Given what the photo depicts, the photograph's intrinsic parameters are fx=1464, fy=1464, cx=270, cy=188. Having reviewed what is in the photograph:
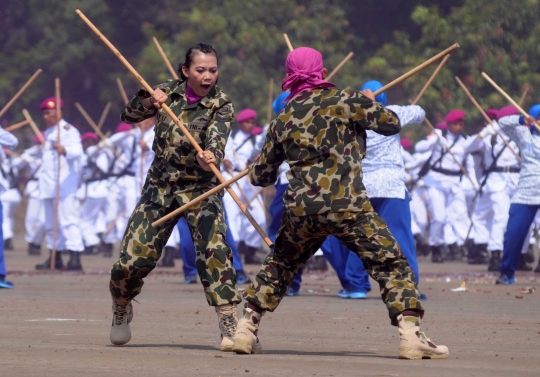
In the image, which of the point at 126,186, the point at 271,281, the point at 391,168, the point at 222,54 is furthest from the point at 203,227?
the point at 222,54

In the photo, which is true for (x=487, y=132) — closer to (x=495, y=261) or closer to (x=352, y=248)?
(x=495, y=261)

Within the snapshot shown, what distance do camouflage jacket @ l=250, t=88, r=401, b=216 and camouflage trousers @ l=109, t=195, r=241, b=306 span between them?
1.99 feet

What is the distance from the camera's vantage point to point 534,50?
27422 mm

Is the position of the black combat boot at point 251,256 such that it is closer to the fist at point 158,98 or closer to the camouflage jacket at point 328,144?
the fist at point 158,98

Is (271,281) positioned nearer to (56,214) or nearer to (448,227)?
(56,214)

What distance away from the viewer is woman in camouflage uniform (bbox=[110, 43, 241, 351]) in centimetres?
823

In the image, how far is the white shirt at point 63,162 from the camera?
17.2m

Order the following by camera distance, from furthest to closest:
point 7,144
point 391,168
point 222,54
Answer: point 222,54 < point 7,144 < point 391,168

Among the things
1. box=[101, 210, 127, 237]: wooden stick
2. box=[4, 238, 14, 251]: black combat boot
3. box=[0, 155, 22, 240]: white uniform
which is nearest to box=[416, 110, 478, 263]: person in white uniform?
box=[101, 210, 127, 237]: wooden stick

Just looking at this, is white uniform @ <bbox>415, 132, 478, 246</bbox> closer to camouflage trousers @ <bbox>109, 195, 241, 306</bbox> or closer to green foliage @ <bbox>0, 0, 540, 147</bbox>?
green foliage @ <bbox>0, 0, 540, 147</bbox>

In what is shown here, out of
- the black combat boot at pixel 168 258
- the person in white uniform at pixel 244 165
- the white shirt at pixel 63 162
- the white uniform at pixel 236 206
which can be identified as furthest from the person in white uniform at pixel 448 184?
the white shirt at pixel 63 162

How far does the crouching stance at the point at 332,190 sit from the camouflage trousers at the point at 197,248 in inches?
15.0

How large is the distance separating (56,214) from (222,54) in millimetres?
13908

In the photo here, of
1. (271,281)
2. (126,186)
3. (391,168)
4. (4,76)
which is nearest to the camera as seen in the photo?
(271,281)
